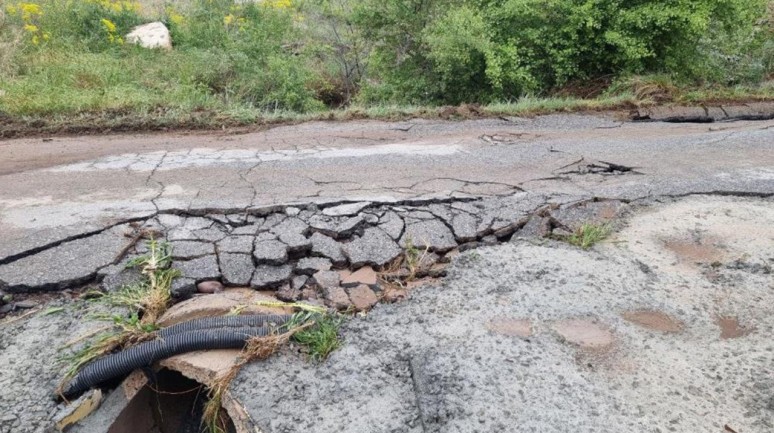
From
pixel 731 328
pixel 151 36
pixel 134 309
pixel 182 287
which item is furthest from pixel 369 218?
pixel 151 36

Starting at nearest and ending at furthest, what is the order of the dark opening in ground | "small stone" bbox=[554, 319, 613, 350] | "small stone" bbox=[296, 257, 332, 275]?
the dark opening in ground
"small stone" bbox=[554, 319, 613, 350]
"small stone" bbox=[296, 257, 332, 275]

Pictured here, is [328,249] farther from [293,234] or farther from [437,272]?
[437,272]

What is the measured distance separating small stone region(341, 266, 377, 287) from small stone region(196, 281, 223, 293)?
2.52 ft

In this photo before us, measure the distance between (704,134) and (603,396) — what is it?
4773 mm

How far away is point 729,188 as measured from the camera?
4699 millimetres

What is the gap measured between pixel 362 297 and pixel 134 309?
1.33m

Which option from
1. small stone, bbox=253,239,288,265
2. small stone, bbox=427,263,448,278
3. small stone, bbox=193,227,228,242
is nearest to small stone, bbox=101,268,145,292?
small stone, bbox=193,227,228,242

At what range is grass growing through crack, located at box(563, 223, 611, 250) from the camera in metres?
3.88

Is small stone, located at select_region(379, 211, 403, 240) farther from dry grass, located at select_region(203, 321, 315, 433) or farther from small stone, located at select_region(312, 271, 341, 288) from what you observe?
dry grass, located at select_region(203, 321, 315, 433)

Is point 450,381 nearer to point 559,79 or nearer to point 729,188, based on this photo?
point 729,188

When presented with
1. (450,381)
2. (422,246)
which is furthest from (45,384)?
(422,246)

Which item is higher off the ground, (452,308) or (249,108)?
(249,108)

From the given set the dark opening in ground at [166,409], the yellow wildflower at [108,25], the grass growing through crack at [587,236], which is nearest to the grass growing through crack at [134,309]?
the dark opening in ground at [166,409]

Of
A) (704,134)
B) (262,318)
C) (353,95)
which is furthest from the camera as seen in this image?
(353,95)
